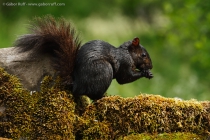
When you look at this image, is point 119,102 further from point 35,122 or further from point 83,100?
point 35,122

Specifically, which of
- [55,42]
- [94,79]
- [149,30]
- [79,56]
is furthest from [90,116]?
[149,30]

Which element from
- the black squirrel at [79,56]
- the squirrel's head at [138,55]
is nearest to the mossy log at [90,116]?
the black squirrel at [79,56]

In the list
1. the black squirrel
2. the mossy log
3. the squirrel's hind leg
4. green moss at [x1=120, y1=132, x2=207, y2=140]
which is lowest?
green moss at [x1=120, y1=132, x2=207, y2=140]

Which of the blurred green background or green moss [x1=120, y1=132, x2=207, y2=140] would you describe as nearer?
green moss [x1=120, y1=132, x2=207, y2=140]

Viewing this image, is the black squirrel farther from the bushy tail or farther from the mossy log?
the mossy log

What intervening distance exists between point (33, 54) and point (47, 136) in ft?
2.10

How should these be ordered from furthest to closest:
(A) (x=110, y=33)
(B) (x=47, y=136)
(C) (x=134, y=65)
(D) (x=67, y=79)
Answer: (A) (x=110, y=33) < (C) (x=134, y=65) < (D) (x=67, y=79) < (B) (x=47, y=136)

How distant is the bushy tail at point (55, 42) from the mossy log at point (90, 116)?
5.3 inches

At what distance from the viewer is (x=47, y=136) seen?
3266 mm

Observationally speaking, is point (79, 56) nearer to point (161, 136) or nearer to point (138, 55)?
point (138, 55)

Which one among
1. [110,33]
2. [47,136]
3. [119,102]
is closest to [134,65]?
[119,102]

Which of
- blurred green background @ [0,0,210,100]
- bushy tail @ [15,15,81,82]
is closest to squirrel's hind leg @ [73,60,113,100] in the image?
bushy tail @ [15,15,81,82]

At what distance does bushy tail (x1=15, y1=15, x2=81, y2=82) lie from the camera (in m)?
3.47

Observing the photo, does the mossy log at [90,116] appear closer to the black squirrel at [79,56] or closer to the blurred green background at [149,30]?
the black squirrel at [79,56]
